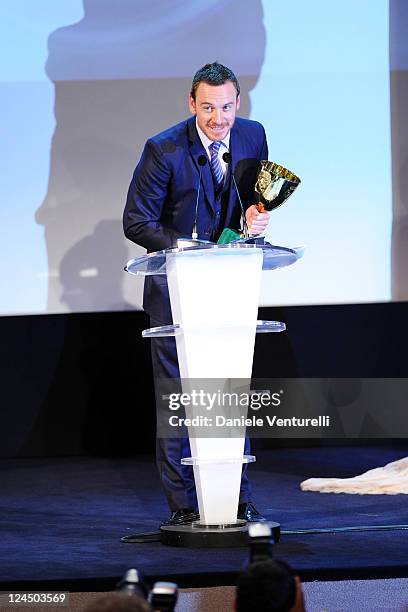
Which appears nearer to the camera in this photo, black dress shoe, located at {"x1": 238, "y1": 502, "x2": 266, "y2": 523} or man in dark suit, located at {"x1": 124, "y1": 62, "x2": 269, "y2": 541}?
black dress shoe, located at {"x1": 238, "y1": 502, "x2": 266, "y2": 523}

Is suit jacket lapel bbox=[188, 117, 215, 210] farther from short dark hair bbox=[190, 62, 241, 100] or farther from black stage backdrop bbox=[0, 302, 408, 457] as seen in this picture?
black stage backdrop bbox=[0, 302, 408, 457]

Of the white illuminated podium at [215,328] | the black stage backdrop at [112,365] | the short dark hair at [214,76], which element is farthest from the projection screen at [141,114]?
the white illuminated podium at [215,328]

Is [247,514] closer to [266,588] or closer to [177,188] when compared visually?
[177,188]

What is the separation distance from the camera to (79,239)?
599cm

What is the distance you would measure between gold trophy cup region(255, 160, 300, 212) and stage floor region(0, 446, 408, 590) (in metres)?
1.03

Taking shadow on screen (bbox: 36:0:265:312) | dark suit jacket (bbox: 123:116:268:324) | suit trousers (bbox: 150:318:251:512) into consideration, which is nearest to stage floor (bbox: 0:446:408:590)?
suit trousers (bbox: 150:318:251:512)

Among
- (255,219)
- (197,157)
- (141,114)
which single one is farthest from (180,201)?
Result: (141,114)

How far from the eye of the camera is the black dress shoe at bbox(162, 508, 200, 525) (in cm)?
336

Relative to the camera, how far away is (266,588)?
4.77 feet

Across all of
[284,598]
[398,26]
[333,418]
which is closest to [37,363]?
[333,418]

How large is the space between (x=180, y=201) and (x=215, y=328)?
2.12ft

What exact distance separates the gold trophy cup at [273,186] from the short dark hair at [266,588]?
1880 millimetres

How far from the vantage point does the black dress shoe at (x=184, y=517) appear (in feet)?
11.0

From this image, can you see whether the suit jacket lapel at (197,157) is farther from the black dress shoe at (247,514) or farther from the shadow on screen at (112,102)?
the shadow on screen at (112,102)
